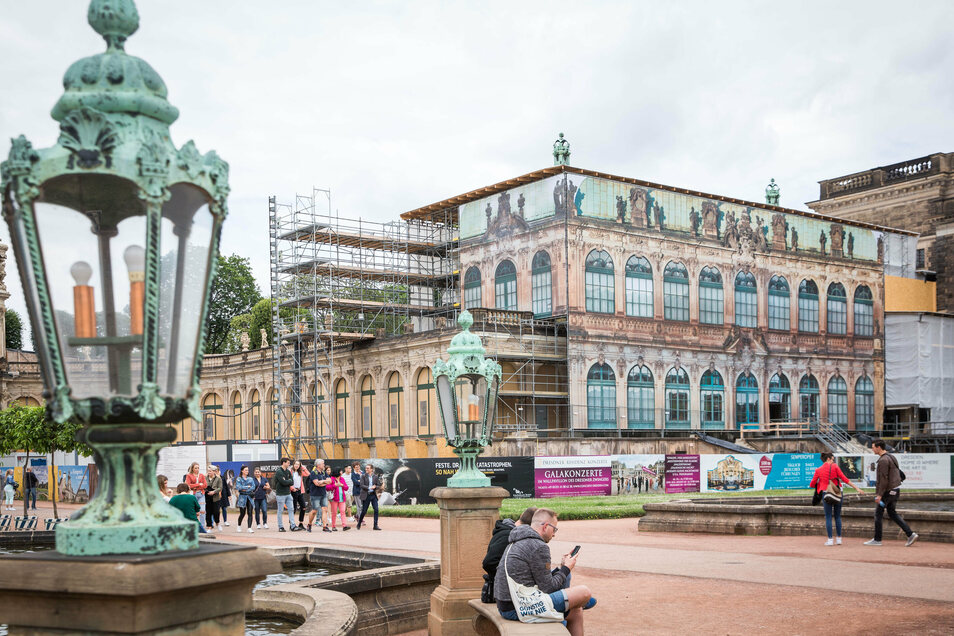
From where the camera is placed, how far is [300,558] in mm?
12984

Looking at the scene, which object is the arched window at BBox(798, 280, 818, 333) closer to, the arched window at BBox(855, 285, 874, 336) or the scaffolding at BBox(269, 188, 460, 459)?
the arched window at BBox(855, 285, 874, 336)

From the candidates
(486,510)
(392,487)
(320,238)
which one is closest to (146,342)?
(486,510)

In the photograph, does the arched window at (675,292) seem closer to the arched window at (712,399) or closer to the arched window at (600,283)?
the arched window at (712,399)

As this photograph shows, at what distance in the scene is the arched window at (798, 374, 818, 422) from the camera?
173ft

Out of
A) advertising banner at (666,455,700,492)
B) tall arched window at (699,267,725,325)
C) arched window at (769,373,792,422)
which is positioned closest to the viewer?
advertising banner at (666,455,700,492)

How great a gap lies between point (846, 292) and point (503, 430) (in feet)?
79.9

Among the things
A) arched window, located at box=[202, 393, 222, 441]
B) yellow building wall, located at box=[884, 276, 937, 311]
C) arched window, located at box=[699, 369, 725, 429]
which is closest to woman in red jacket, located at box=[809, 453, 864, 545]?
arched window, located at box=[699, 369, 725, 429]

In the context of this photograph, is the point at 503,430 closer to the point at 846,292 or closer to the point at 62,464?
the point at 62,464

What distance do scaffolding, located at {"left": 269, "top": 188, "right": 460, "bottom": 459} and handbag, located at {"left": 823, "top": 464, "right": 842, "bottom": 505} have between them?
32.9 m

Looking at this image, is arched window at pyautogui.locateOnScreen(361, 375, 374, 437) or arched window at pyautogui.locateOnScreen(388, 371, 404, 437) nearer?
arched window at pyautogui.locateOnScreen(388, 371, 404, 437)

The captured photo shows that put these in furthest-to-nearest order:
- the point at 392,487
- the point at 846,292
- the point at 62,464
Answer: the point at 846,292 → the point at 62,464 → the point at 392,487

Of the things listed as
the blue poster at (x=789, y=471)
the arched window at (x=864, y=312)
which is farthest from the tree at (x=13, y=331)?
the blue poster at (x=789, y=471)

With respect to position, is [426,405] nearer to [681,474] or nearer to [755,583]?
[681,474]

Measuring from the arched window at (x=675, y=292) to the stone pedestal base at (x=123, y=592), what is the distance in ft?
148
